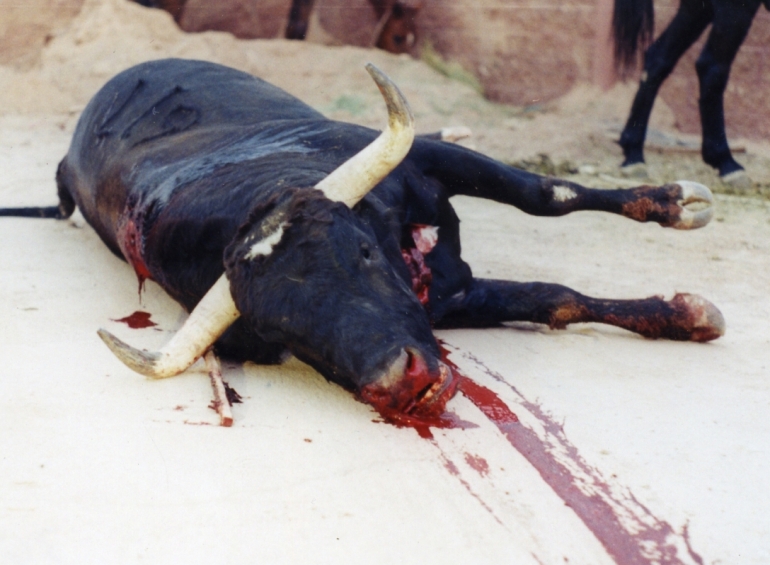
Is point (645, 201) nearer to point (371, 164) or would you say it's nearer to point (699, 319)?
point (699, 319)

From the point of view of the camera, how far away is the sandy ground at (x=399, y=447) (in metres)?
2.02

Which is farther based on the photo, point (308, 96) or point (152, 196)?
point (308, 96)

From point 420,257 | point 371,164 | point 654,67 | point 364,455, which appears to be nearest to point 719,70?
point 654,67

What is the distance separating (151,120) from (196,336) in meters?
1.56

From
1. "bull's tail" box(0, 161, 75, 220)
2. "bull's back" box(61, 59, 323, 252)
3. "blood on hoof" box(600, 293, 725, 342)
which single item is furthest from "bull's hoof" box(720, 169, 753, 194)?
"bull's tail" box(0, 161, 75, 220)

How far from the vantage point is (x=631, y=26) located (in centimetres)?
662

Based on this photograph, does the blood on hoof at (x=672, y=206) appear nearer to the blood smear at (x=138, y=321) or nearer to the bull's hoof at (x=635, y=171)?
the blood smear at (x=138, y=321)

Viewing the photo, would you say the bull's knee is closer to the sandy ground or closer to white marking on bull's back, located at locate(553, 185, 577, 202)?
the sandy ground

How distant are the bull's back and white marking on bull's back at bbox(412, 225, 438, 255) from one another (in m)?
0.81

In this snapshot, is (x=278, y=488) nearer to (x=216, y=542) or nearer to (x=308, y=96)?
(x=216, y=542)

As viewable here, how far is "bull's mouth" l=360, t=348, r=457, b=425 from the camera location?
2283 mm

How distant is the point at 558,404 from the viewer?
8.82 ft

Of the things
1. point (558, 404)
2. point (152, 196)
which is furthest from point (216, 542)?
point (152, 196)

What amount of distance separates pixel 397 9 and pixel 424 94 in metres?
1.34
